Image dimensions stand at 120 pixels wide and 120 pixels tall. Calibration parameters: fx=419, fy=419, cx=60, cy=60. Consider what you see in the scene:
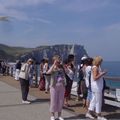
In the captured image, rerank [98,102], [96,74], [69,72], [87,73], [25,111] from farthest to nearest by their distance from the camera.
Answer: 1. [69,72]
2. [25,111]
3. [87,73]
4. [98,102]
5. [96,74]

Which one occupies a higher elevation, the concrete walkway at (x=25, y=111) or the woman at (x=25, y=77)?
the woman at (x=25, y=77)

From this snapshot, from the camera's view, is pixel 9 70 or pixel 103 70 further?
pixel 9 70

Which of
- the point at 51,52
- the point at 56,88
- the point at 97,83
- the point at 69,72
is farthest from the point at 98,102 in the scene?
the point at 51,52

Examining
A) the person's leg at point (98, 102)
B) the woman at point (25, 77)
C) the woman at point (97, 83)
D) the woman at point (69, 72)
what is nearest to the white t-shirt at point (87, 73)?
the woman at point (97, 83)

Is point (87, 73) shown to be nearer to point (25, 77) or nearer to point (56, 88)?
point (56, 88)

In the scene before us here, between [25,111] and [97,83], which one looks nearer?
[97,83]

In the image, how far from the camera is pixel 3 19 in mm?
13898

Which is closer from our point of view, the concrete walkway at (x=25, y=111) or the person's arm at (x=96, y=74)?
the person's arm at (x=96, y=74)

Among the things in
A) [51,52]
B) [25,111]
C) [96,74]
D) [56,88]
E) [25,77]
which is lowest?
[25,111]

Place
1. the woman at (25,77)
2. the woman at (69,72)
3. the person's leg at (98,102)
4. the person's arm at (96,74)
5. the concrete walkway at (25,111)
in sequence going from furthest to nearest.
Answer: the woman at (25,77)
the woman at (69,72)
the concrete walkway at (25,111)
the person's leg at (98,102)
the person's arm at (96,74)

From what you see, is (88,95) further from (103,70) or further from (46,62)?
(46,62)

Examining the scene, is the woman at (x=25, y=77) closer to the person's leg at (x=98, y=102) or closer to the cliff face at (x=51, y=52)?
the cliff face at (x=51, y=52)

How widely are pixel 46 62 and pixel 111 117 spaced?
8014 mm

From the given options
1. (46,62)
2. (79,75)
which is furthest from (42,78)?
(79,75)
